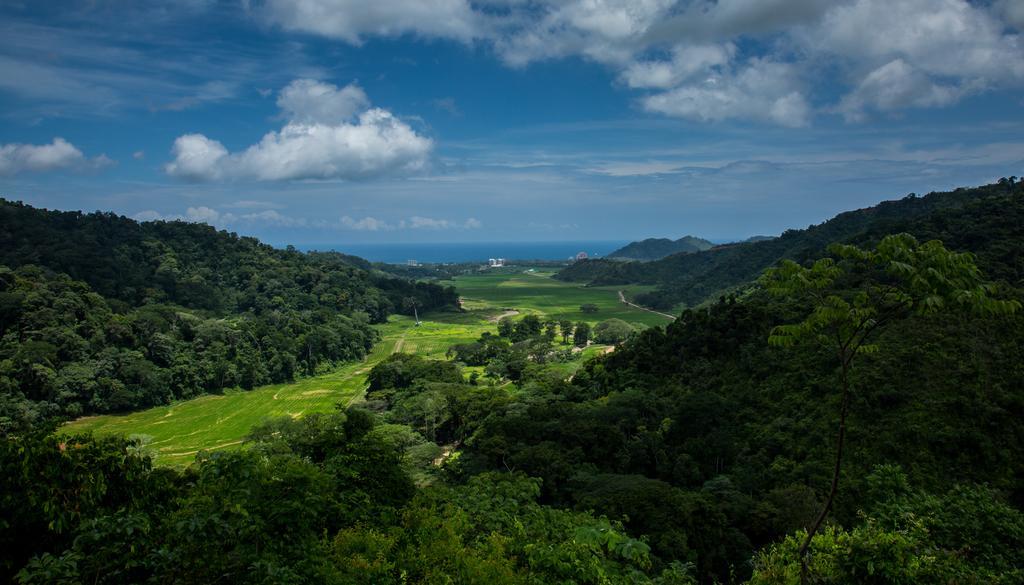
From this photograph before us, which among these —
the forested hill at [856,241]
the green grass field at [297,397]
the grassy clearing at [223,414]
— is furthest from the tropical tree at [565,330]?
the forested hill at [856,241]

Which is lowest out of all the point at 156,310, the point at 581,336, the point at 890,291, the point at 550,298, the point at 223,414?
the point at 223,414

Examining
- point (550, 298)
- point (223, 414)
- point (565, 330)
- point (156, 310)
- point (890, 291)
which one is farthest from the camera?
point (550, 298)

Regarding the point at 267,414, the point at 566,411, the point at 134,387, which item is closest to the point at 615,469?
the point at 566,411

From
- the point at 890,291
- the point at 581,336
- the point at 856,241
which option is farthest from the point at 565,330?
the point at 890,291

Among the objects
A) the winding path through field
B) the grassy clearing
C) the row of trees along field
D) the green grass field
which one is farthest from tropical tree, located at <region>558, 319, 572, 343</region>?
the row of trees along field

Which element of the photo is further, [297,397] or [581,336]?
[581,336]

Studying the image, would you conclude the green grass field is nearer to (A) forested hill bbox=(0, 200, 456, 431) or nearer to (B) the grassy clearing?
(B) the grassy clearing

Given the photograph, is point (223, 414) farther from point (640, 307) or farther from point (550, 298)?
point (550, 298)
